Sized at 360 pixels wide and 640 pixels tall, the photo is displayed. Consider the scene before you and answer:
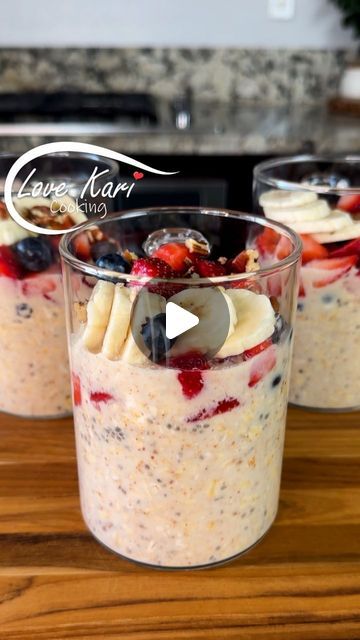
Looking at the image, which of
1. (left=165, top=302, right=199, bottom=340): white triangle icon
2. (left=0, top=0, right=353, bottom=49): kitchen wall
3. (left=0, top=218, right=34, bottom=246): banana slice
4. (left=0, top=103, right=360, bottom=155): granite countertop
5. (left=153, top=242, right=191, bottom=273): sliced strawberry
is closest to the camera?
(left=165, top=302, right=199, bottom=340): white triangle icon

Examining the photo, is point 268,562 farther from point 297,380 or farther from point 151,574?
point 297,380

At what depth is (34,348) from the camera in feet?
2.47

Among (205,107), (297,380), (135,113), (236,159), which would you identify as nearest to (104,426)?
(297,380)

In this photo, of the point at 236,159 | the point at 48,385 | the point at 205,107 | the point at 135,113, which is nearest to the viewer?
the point at 48,385

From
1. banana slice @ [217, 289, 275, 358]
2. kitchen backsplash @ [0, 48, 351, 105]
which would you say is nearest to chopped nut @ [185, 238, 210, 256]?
banana slice @ [217, 289, 275, 358]

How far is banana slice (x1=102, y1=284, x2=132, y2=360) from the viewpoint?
0.50 m

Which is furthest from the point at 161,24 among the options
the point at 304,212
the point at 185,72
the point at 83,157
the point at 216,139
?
the point at 304,212

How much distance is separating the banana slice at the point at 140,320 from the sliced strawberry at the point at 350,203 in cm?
35

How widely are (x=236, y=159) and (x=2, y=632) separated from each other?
1.49 metres

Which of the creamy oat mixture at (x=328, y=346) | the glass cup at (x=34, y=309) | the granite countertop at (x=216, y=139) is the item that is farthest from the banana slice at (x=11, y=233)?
the granite countertop at (x=216, y=139)

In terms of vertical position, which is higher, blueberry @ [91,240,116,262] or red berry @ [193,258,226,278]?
red berry @ [193,258,226,278]

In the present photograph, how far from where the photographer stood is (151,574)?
0.57m

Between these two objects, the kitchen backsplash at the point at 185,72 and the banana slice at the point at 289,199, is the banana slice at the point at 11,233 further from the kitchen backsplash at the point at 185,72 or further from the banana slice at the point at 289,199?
the kitchen backsplash at the point at 185,72

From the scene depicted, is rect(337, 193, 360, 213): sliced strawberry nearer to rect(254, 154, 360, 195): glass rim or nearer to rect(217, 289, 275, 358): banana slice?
rect(254, 154, 360, 195): glass rim
